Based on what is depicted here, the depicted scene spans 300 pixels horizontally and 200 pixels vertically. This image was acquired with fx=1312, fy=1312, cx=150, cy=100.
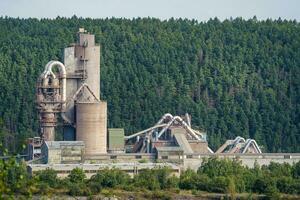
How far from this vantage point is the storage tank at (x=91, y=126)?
82750mm

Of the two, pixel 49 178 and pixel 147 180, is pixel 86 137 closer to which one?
pixel 147 180

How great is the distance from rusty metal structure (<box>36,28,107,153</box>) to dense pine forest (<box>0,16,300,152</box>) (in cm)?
1000

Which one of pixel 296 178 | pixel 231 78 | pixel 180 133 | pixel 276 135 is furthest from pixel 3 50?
pixel 296 178

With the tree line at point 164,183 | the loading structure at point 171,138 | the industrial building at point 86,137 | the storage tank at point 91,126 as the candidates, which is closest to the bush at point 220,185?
the tree line at point 164,183

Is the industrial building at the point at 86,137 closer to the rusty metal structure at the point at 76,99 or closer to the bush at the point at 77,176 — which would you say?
the rusty metal structure at the point at 76,99

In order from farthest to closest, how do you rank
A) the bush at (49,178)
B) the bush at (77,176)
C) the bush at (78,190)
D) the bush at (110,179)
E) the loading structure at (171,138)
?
1. the loading structure at (171,138)
2. the bush at (77,176)
3. the bush at (110,179)
4. the bush at (49,178)
5. the bush at (78,190)

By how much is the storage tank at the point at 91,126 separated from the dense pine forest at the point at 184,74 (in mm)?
12074

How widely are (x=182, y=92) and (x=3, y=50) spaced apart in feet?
64.4

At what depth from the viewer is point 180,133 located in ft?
294

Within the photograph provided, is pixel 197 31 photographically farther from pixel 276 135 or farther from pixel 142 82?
pixel 276 135

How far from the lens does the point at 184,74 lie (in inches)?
4695

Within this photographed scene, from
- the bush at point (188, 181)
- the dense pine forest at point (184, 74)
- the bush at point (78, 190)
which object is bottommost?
the bush at point (78, 190)

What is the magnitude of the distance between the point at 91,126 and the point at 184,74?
37.3m

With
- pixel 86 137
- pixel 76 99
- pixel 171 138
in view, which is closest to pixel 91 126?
pixel 86 137
